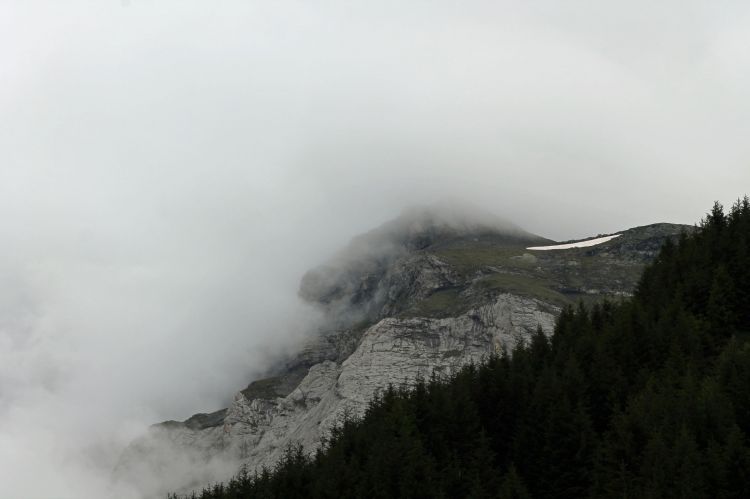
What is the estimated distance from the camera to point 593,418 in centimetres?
8844

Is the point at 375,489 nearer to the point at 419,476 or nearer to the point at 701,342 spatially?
the point at 419,476

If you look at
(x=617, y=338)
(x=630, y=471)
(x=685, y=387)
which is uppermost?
(x=617, y=338)

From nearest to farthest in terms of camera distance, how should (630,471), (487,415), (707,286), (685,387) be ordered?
(630,471) → (685,387) → (487,415) → (707,286)

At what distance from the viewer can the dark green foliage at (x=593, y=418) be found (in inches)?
2749

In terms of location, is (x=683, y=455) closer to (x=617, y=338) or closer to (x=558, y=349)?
(x=617, y=338)

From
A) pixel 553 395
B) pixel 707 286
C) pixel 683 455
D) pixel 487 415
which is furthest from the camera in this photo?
pixel 707 286

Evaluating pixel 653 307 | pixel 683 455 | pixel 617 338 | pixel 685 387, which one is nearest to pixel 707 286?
pixel 653 307

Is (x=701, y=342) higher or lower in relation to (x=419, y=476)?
higher

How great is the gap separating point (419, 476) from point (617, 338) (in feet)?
103

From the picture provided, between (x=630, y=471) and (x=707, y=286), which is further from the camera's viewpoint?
(x=707, y=286)

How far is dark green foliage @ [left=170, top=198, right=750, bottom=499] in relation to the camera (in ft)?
229

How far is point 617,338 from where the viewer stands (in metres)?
98.6

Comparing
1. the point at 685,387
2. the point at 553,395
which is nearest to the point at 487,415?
the point at 553,395

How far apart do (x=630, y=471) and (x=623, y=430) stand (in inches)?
198
